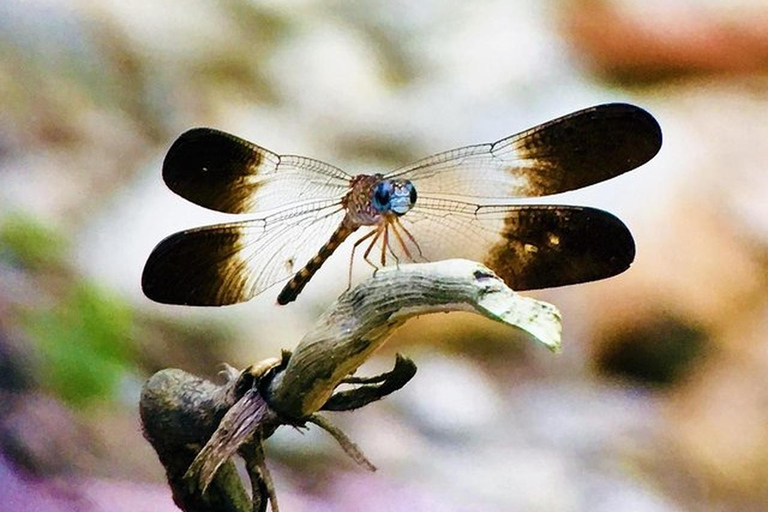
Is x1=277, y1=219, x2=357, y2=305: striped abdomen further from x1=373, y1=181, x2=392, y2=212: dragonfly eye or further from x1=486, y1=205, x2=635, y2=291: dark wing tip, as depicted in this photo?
x1=486, y1=205, x2=635, y2=291: dark wing tip

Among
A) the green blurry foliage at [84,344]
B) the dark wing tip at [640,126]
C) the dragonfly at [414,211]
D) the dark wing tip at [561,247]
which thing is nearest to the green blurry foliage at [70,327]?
the green blurry foliage at [84,344]

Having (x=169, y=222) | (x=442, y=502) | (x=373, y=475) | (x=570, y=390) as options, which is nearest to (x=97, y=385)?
(x=169, y=222)

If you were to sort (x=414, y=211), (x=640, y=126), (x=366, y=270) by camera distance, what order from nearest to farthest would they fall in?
(x=640, y=126), (x=414, y=211), (x=366, y=270)

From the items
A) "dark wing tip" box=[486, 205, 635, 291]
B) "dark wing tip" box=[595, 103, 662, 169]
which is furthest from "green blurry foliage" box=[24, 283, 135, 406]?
"dark wing tip" box=[595, 103, 662, 169]

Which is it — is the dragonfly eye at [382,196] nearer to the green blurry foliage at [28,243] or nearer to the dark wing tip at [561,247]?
the dark wing tip at [561,247]

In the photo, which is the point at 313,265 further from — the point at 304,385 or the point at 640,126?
the point at 640,126

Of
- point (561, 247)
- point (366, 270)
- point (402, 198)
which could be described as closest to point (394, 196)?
point (402, 198)
